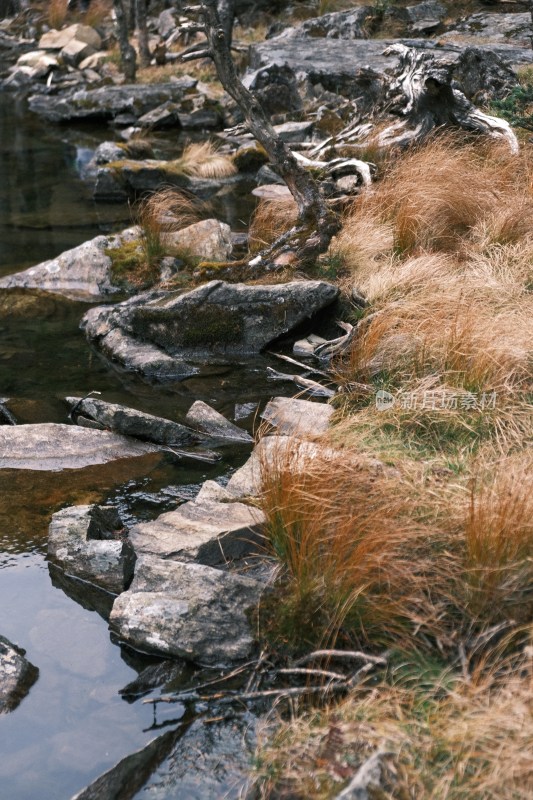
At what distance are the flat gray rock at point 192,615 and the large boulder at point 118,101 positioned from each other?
50.4 ft

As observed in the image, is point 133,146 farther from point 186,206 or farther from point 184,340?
point 184,340

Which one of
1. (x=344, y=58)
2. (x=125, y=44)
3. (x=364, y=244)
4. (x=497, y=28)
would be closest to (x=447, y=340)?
(x=364, y=244)

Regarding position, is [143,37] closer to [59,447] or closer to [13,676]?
[59,447]

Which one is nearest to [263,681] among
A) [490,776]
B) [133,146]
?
[490,776]

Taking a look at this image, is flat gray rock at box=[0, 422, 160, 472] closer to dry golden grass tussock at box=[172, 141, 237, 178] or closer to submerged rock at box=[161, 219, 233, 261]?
submerged rock at box=[161, 219, 233, 261]

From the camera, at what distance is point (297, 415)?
5328mm

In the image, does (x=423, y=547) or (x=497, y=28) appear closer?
(x=423, y=547)

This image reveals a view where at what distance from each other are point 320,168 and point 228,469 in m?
5.40

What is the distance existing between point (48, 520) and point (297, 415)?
1.61m

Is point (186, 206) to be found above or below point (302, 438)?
below

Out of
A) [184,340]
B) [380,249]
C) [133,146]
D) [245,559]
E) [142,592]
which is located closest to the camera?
[142,592]

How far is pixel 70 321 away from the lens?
7.83 metres

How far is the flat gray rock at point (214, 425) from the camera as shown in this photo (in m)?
5.61

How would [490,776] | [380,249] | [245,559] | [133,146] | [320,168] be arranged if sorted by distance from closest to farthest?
[490,776] < [245,559] < [380,249] < [320,168] < [133,146]
